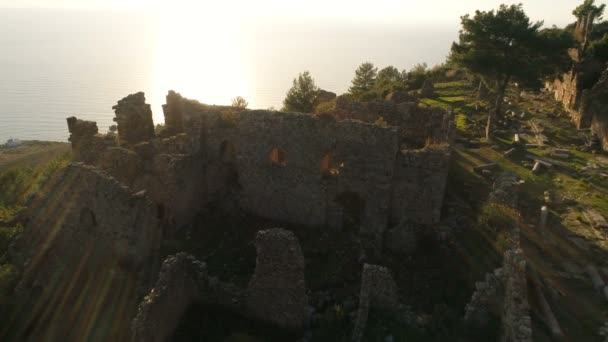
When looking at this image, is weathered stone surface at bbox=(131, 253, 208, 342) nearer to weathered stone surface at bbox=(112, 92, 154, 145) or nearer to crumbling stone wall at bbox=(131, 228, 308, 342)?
crumbling stone wall at bbox=(131, 228, 308, 342)

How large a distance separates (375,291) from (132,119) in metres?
16.3

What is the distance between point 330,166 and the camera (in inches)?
710

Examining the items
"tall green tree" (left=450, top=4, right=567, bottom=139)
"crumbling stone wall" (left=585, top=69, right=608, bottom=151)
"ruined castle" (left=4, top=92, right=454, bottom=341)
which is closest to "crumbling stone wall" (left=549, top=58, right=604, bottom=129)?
"crumbling stone wall" (left=585, top=69, right=608, bottom=151)

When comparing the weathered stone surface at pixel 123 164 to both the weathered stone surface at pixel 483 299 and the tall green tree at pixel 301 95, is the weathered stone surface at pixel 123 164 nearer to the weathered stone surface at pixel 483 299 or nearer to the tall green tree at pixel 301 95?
the weathered stone surface at pixel 483 299

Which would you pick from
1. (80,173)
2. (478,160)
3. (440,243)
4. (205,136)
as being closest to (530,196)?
(478,160)

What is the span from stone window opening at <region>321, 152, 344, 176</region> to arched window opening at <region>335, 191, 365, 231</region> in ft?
3.19

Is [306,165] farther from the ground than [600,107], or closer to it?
closer to it

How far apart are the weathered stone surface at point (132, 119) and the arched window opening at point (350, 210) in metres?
11.8

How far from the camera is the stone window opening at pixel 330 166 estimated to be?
16.8m

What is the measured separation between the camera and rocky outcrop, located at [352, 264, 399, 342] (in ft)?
40.9

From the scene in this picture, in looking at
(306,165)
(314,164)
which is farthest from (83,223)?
(314,164)

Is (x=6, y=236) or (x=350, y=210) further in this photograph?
(x=350, y=210)

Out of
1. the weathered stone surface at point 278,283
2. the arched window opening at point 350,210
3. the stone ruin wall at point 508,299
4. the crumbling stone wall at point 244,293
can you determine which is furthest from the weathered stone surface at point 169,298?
the stone ruin wall at point 508,299

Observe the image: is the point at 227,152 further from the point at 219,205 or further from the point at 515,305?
the point at 515,305
